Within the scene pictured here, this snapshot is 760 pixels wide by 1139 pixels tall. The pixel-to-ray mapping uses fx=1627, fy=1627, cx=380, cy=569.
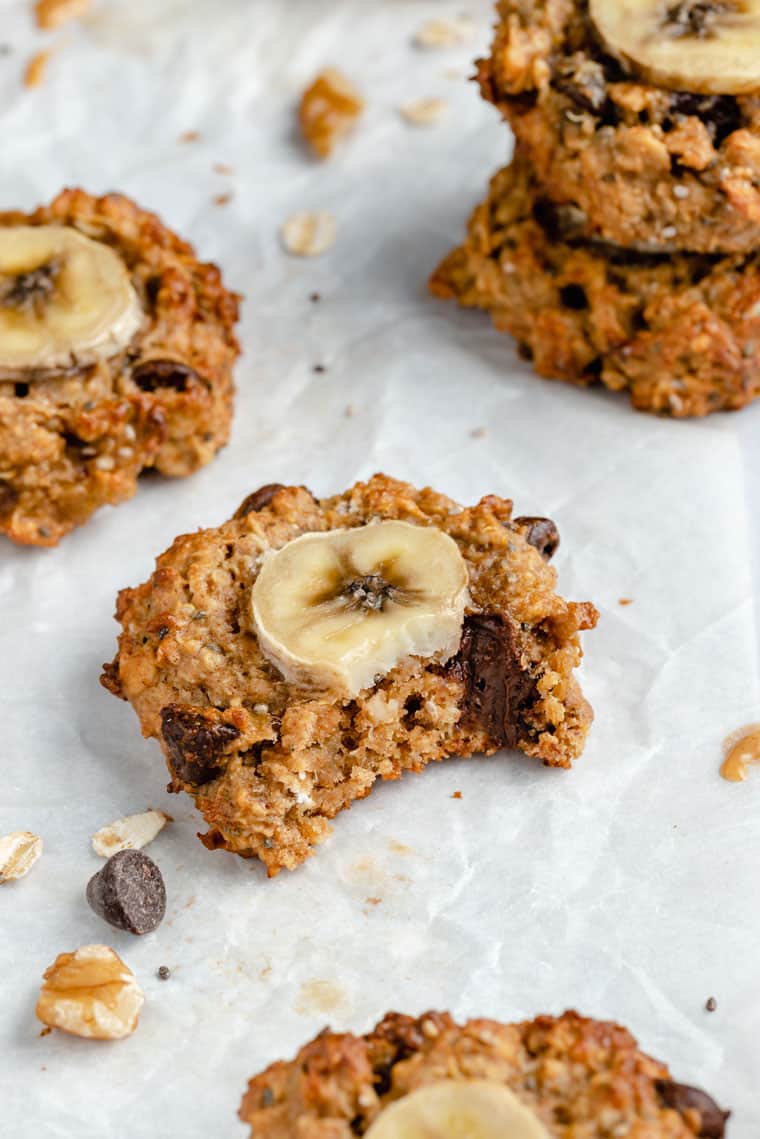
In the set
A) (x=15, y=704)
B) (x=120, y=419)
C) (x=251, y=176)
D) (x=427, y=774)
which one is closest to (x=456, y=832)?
(x=427, y=774)

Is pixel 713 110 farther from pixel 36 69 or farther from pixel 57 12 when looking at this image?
pixel 57 12

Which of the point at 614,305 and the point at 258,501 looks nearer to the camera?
the point at 258,501

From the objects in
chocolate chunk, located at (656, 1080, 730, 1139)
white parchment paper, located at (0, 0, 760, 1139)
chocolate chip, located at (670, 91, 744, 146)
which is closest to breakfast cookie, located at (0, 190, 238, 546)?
white parchment paper, located at (0, 0, 760, 1139)

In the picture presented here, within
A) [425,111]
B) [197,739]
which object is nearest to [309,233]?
[425,111]

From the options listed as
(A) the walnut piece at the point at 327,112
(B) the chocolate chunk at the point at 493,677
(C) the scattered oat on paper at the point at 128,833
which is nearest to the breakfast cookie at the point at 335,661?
(B) the chocolate chunk at the point at 493,677

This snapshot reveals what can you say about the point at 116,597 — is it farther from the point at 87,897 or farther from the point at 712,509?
the point at 712,509

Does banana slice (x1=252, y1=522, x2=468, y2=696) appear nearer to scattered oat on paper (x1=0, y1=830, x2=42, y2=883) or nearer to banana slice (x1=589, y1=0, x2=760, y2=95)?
scattered oat on paper (x1=0, y1=830, x2=42, y2=883)

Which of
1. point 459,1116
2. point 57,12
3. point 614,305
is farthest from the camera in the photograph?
point 57,12
